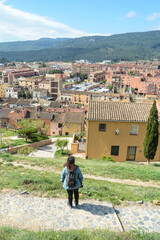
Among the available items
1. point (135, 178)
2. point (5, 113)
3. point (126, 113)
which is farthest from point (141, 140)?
point (5, 113)

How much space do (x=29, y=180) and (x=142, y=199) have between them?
455cm

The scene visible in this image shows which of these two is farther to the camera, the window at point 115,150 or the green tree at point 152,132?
the window at point 115,150

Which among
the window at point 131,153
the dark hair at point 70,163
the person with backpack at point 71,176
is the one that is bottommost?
the window at point 131,153

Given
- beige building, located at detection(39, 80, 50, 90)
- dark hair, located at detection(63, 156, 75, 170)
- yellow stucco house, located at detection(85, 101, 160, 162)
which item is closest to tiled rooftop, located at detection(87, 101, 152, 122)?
yellow stucco house, located at detection(85, 101, 160, 162)

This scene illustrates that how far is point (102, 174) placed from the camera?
1291 cm

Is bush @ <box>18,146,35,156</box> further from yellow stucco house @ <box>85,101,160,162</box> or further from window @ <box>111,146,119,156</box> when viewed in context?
window @ <box>111,146,119,156</box>

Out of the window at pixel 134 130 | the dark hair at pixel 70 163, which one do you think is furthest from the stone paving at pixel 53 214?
the window at pixel 134 130

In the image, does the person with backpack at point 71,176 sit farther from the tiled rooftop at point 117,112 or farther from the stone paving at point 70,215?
the tiled rooftop at point 117,112

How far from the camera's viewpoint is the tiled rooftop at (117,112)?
63.0ft

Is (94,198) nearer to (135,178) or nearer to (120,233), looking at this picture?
(120,233)

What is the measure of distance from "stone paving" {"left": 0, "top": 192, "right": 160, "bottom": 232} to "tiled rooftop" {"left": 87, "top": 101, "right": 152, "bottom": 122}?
11.7m

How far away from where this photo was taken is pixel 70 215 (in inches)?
277

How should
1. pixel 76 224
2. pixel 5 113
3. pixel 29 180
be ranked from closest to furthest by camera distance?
1. pixel 76 224
2. pixel 29 180
3. pixel 5 113

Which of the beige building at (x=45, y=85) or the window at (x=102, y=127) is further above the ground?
the window at (x=102, y=127)
